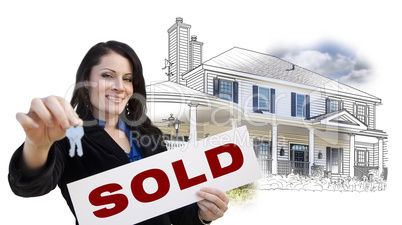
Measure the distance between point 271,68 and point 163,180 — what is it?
36.4 ft

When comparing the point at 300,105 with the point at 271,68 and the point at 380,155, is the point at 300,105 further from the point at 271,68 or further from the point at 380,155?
the point at 380,155

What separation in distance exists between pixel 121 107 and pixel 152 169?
0.83 ft

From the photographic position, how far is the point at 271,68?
39.8ft

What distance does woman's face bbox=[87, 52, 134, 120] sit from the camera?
1.40 m

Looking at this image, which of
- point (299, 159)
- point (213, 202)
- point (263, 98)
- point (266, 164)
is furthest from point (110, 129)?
point (299, 159)

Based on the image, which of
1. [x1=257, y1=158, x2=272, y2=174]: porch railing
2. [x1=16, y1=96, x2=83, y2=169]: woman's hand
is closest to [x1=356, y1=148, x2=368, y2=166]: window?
[x1=257, y1=158, x2=272, y2=174]: porch railing

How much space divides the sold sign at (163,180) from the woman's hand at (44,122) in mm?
311

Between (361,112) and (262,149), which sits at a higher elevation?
(361,112)

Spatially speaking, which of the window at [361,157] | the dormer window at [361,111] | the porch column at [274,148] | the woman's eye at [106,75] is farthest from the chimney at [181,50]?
the woman's eye at [106,75]

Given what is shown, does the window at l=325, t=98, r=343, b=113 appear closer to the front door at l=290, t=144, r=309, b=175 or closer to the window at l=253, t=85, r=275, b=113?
the front door at l=290, t=144, r=309, b=175

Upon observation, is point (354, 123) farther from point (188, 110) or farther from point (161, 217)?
point (161, 217)

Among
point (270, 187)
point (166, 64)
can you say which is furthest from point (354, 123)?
point (166, 64)

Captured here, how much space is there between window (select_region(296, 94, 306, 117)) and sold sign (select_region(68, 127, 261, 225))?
1090 cm

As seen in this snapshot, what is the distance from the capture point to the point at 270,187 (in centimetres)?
927
